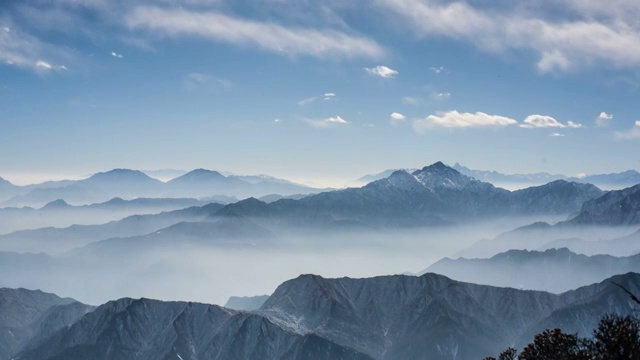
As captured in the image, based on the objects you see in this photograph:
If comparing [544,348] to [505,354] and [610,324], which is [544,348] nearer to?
[505,354]

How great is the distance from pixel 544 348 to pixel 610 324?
15331 mm

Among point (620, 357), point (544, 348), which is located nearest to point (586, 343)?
point (544, 348)

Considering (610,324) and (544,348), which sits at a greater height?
(610,324)

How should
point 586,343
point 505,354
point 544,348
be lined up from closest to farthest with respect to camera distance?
point 586,343 < point 544,348 < point 505,354

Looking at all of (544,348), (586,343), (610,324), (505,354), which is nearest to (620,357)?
(610,324)

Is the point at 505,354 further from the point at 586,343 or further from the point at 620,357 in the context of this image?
the point at 620,357

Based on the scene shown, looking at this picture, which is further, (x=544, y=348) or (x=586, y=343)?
(x=544, y=348)

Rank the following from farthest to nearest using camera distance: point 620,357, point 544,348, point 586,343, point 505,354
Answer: point 505,354 < point 544,348 < point 586,343 < point 620,357

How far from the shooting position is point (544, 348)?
254ft

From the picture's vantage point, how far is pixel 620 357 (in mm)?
61500

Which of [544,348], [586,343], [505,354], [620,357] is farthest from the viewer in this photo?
[505,354]

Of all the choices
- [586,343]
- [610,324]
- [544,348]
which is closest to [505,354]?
[544,348]

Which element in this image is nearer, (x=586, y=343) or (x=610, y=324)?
(x=610, y=324)

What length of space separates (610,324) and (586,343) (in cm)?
976
